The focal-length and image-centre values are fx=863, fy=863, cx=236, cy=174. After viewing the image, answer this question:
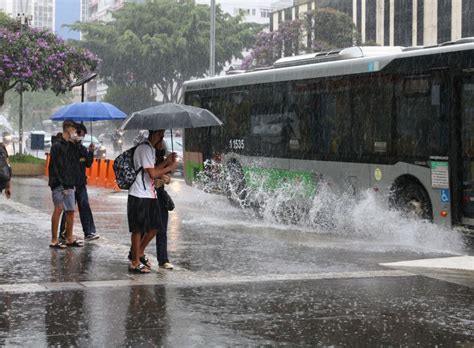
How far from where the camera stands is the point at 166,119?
32.6ft

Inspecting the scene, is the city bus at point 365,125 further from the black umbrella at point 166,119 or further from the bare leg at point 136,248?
the bare leg at point 136,248

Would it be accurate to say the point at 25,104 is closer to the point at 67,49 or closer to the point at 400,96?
the point at 67,49

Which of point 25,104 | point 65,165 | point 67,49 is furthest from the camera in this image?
point 25,104

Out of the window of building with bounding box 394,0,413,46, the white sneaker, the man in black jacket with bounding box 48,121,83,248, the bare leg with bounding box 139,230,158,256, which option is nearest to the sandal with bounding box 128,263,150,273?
the bare leg with bounding box 139,230,158,256

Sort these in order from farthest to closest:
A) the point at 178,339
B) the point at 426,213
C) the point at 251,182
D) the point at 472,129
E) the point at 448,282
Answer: the point at 251,182
the point at 426,213
the point at 472,129
the point at 448,282
the point at 178,339

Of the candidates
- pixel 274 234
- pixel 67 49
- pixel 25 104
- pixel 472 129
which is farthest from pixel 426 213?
pixel 25 104

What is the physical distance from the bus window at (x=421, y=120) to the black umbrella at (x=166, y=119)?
14.6 ft

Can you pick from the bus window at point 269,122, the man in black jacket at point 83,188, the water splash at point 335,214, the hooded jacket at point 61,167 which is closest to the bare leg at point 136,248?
the hooded jacket at point 61,167

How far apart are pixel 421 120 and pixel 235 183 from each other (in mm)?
6229

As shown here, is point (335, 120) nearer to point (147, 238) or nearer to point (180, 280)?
point (147, 238)

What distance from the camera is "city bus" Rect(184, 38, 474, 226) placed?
1305 cm

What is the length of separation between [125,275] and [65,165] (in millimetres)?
2512

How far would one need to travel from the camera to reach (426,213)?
1366cm

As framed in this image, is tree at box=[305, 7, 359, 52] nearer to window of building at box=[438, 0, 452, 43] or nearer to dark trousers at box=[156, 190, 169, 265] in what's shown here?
window of building at box=[438, 0, 452, 43]
